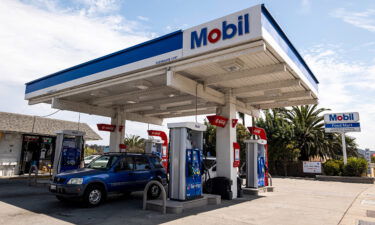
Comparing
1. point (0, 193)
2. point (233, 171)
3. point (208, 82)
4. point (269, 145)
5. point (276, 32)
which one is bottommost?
point (0, 193)

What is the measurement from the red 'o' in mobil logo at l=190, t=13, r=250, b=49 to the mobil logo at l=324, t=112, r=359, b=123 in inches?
700

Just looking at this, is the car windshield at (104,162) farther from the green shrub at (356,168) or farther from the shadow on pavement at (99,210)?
the green shrub at (356,168)

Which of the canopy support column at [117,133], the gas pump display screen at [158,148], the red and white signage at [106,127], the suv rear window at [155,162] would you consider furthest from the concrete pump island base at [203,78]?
the gas pump display screen at [158,148]

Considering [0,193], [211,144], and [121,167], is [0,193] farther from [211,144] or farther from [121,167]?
[211,144]

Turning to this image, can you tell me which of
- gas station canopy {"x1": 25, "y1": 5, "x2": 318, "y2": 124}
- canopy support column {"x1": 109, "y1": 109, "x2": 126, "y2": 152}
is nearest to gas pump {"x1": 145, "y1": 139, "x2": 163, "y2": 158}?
canopy support column {"x1": 109, "y1": 109, "x2": 126, "y2": 152}

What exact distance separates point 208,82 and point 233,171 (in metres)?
3.74

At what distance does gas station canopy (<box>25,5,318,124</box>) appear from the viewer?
7336 millimetres

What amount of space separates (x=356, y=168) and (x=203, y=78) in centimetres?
1566

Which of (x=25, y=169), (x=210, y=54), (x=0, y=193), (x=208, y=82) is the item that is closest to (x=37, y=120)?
(x=25, y=169)

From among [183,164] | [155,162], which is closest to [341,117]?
[155,162]

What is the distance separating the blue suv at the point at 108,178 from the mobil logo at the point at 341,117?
55.0 ft

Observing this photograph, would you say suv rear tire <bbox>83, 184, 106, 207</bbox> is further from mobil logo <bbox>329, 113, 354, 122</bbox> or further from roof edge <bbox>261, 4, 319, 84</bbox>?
mobil logo <bbox>329, 113, 354, 122</bbox>

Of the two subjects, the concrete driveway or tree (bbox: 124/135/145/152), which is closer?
the concrete driveway

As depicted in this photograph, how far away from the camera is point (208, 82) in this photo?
10.1 metres
